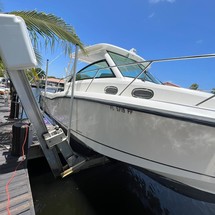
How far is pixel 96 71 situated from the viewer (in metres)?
4.37

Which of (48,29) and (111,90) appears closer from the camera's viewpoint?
(111,90)

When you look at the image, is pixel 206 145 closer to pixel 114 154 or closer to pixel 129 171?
pixel 114 154

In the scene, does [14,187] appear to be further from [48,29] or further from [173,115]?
[48,29]

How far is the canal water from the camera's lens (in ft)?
12.2

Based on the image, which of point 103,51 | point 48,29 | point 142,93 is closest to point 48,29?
point 48,29

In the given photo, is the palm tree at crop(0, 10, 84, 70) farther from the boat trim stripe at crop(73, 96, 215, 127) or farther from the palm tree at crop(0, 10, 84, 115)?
the boat trim stripe at crop(73, 96, 215, 127)

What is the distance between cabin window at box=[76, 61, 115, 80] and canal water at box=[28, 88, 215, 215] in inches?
86.7

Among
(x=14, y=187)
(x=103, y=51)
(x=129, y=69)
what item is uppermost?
(x=103, y=51)

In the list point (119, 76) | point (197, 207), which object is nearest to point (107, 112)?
point (119, 76)

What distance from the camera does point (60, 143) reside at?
3.79 meters

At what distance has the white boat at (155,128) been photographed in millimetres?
2256

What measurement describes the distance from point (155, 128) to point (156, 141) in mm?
173

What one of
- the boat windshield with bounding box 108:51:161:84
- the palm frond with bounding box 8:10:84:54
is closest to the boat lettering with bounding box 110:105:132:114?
the boat windshield with bounding box 108:51:161:84

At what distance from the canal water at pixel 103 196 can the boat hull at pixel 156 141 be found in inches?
35.5
